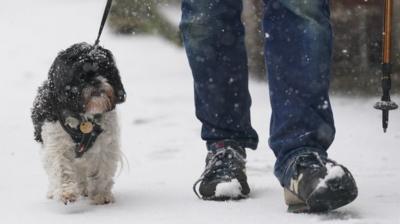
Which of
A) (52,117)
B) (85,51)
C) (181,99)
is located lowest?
(181,99)

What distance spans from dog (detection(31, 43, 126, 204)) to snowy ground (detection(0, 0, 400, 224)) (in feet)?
0.42

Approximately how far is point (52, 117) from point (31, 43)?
267 inches

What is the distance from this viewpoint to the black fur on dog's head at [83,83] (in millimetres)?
4078

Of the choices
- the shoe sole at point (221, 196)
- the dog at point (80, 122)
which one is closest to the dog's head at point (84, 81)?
the dog at point (80, 122)

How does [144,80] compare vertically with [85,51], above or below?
below

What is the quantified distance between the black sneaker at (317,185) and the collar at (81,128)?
47.9 inches

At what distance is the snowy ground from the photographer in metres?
3.68

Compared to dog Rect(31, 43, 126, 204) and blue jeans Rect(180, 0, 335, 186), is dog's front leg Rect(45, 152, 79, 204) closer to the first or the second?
dog Rect(31, 43, 126, 204)

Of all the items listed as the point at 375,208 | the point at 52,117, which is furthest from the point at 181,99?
the point at 375,208

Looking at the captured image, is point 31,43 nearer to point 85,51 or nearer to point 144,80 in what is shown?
point 144,80

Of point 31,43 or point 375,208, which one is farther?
point 31,43

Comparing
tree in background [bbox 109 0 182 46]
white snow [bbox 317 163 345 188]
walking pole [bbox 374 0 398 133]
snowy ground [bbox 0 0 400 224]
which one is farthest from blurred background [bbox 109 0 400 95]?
white snow [bbox 317 163 345 188]

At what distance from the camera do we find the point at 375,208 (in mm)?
3490

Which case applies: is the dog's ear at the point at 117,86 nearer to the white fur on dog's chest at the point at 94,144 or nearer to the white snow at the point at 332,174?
the white fur on dog's chest at the point at 94,144
